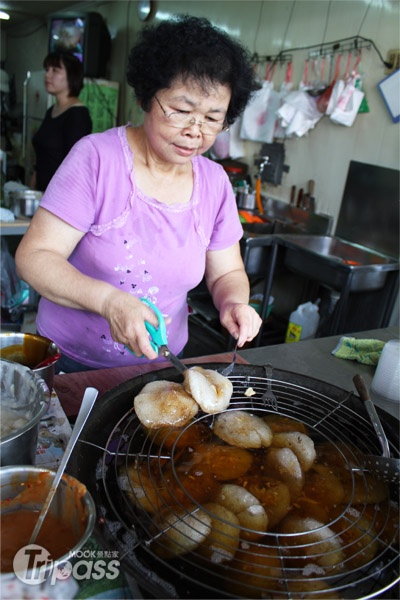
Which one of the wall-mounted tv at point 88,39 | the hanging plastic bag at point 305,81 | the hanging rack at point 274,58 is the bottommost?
the hanging plastic bag at point 305,81

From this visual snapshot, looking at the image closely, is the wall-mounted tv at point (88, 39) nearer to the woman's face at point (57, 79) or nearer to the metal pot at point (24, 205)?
the woman's face at point (57, 79)

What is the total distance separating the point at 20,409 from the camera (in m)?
0.93

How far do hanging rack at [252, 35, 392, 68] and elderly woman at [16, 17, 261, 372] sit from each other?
2.27 meters

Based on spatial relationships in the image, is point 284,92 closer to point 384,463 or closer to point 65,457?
point 384,463

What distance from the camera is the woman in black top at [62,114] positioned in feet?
12.6

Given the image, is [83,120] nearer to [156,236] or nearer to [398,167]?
[398,167]

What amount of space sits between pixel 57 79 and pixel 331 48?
88.8 inches

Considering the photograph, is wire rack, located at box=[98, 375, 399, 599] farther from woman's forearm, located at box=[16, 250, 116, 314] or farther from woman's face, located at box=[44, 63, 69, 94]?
woman's face, located at box=[44, 63, 69, 94]

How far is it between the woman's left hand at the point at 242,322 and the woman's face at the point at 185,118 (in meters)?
0.50

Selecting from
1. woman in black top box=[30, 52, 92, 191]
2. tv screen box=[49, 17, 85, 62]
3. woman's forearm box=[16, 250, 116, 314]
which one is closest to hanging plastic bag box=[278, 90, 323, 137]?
woman in black top box=[30, 52, 92, 191]

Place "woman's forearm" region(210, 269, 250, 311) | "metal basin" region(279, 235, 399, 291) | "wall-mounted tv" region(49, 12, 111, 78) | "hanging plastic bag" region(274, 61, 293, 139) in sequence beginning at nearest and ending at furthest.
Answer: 1. "woman's forearm" region(210, 269, 250, 311)
2. "metal basin" region(279, 235, 399, 291)
3. "hanging plastic bag" region(274, 61, 293, 139)
4. "wall-mounted tv" region(49, 12, 111, 78)

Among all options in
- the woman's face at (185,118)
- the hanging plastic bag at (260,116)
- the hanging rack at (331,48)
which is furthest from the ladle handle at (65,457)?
the hanging plastic bag at (260,116)

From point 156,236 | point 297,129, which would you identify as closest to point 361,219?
point 297,129

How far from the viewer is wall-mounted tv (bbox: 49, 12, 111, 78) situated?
22.7 feet
